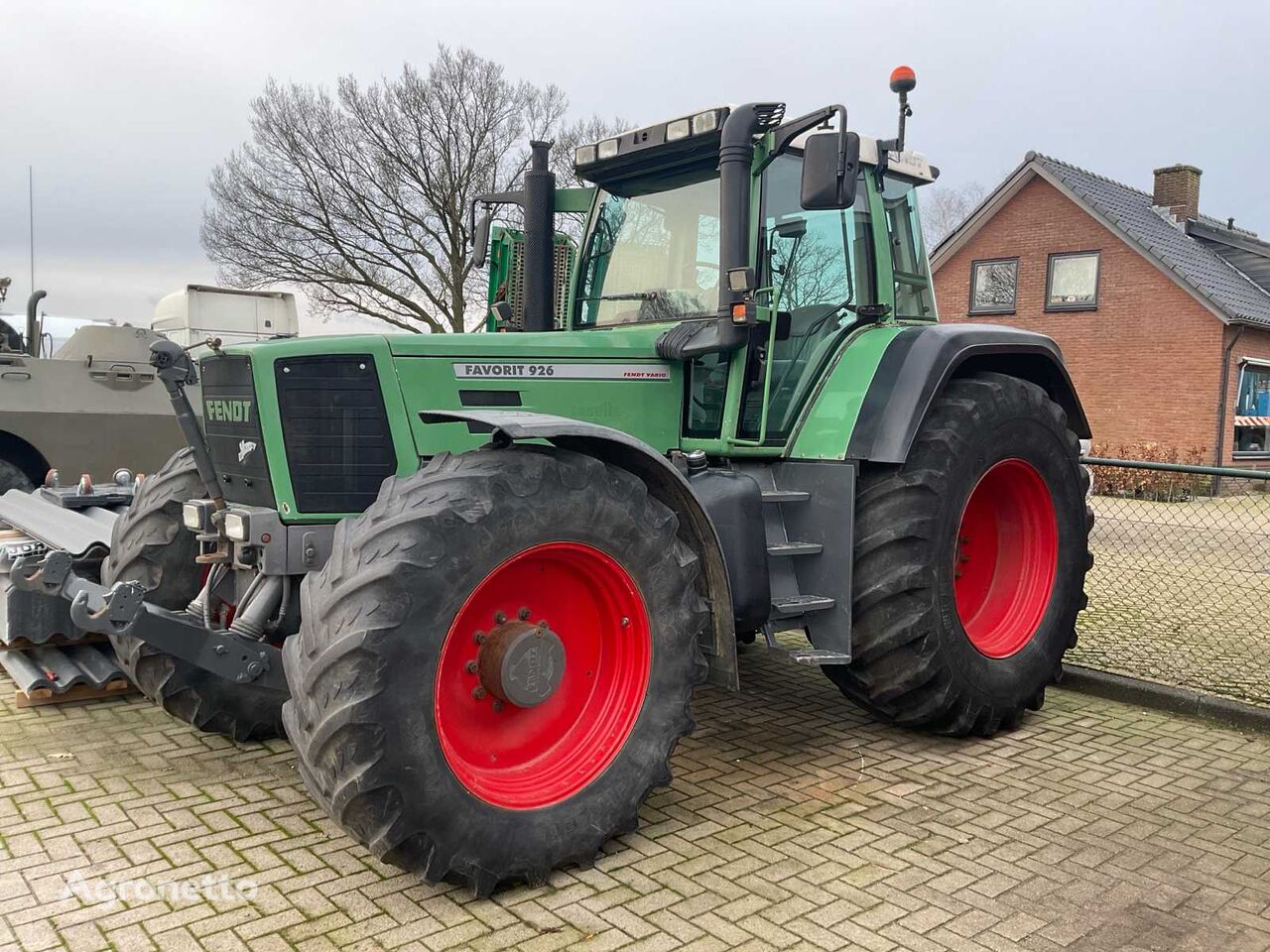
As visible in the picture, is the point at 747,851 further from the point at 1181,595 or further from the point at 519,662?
the point at 1181,595

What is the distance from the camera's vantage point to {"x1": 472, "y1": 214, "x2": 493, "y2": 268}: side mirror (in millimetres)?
5070

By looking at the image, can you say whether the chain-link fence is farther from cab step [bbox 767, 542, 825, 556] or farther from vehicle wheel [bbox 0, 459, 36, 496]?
vehicle wheel [bbox 0, 459, 36, 496]

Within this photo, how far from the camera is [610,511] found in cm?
331

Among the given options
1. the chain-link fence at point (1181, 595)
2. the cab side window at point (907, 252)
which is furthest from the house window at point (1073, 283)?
the cab side window at point (907, 252)

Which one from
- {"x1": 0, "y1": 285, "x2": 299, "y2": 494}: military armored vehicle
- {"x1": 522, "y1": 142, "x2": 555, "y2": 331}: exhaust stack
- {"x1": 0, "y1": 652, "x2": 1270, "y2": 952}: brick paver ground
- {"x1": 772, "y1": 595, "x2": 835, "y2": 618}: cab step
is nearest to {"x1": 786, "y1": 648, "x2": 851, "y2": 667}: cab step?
{"x1": 772, "y1": 595, "x2": 835, "y2": 618}: cab step

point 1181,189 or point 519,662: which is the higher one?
point 1181,189

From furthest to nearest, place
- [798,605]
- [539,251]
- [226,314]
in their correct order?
[226,314], [539,251], [798,605]

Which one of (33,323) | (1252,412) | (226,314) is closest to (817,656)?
(33,323)

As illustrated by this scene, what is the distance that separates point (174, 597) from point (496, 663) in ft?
6.12

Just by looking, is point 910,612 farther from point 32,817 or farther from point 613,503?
point 32,817

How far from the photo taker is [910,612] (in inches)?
165

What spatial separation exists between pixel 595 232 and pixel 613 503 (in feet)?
6.67

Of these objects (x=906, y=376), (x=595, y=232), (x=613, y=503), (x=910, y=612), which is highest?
(x=595, y=232)

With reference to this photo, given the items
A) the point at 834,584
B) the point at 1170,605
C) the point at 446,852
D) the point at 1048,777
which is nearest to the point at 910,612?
the point at 834,584
